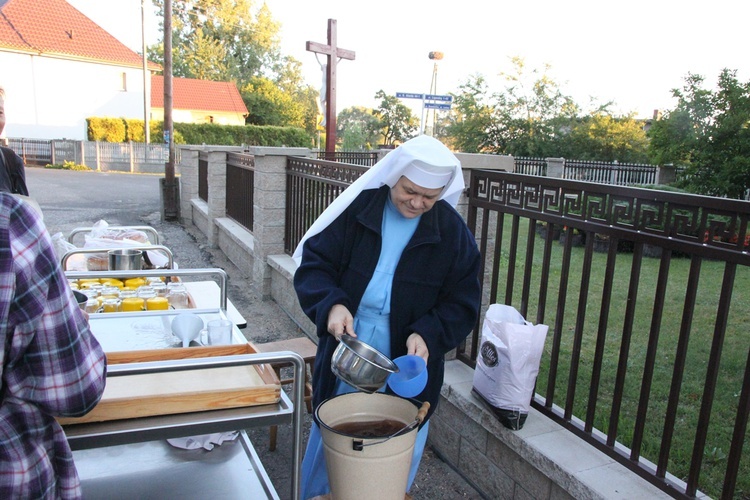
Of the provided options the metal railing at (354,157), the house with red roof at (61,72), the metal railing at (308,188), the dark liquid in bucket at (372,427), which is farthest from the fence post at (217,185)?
the house with red roof at (61,72)

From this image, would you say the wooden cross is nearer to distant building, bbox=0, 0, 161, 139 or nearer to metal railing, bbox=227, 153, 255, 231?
metal railing, bbox=227, 153, 255, 231

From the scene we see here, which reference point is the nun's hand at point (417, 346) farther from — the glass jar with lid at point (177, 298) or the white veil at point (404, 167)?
the glass jar with lid at point (177, 298)

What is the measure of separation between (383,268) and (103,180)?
22.3 m

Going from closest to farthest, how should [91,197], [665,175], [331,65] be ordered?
1. [331,65]
2. [91,197]
3. [665,175]

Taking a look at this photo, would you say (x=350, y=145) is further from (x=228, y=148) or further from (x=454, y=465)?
(x=454, y=465)

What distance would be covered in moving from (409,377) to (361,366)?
28 cm

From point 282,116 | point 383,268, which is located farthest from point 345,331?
point 282,116

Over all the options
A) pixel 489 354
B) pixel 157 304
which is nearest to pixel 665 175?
pixel 489 354

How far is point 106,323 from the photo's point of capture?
276 centimetres

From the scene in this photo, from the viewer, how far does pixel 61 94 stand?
33219mm

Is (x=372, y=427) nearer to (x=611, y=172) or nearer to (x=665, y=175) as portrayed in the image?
(x=665, y=175)

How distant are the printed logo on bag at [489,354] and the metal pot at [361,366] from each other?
785 mm

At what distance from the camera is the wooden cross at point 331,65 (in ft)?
44.4

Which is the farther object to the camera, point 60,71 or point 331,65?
point 60,71
